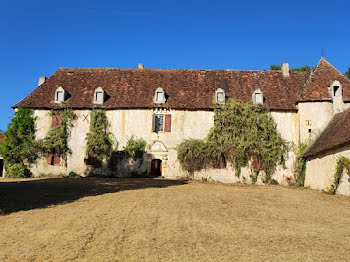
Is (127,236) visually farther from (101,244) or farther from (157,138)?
(157,138)

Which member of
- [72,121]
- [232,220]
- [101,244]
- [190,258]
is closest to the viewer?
[190,258]

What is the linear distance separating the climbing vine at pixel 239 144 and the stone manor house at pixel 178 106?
0.57m

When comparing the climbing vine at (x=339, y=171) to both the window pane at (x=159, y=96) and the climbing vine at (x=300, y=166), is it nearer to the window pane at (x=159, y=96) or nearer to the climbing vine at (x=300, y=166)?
the climbing vine at (x=300, y=166)

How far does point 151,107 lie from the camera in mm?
22328

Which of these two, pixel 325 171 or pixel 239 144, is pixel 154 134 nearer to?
pixel 239 144

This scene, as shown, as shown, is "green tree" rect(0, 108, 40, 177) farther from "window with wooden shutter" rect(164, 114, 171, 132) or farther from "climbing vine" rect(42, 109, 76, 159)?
"window with wooden shutter" rect(164, 114, 171, 132)

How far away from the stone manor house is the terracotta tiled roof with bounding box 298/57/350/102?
0.21 ft

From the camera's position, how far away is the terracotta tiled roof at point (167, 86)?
894 inches

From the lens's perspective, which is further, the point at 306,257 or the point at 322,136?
the point at 322,136

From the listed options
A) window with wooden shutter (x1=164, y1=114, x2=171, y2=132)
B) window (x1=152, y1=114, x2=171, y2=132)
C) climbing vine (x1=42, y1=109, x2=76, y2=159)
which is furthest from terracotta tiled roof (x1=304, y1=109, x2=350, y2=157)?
climbing vine (x1=42, y1=109, x2=76, y2=159)

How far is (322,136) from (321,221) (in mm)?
11027

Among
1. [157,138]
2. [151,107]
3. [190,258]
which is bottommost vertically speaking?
[190,258]

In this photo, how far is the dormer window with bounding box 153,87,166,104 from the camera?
74.3 feet

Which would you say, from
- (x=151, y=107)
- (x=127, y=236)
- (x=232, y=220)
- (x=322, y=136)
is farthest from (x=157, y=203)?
(x=322, y=136)
